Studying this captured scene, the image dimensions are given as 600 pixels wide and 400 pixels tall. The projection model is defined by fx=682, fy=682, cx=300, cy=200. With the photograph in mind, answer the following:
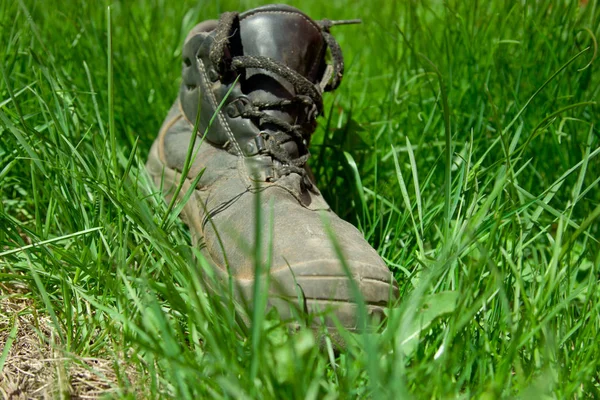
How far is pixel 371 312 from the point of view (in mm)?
1222

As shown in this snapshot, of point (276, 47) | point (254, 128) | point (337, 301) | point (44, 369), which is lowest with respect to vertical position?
point (44, 369)

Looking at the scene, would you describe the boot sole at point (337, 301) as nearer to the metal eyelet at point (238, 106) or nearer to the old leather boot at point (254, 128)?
the old leather boot at point (254, 128)

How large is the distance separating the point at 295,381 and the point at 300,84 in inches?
33.4

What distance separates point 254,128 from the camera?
160cm

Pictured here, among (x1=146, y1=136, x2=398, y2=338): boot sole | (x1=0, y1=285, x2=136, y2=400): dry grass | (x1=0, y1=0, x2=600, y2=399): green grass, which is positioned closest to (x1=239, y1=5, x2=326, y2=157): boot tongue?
(x1=0, y1=0, x2=600, y2=399): green grass

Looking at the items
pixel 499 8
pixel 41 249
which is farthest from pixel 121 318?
pixel 499 8

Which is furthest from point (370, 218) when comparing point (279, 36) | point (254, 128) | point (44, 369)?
point (44, 369)

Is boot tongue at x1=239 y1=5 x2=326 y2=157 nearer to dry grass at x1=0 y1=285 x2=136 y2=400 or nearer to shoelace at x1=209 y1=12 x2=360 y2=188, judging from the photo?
shoelace at x1=209 y1=12 x2=360 y2=188

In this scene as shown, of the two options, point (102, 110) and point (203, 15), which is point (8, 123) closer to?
point (102, 110)

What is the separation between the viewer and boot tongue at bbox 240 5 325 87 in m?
1.61

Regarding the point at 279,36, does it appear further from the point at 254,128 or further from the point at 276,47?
the point at 254,128

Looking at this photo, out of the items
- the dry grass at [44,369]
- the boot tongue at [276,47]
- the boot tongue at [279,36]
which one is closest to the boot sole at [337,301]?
the dry grass at [44,369]

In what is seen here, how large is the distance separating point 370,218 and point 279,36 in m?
0.52

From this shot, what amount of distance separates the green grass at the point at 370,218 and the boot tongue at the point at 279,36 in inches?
10.0
